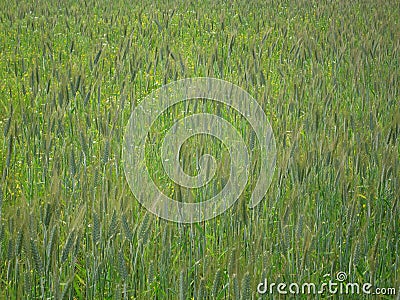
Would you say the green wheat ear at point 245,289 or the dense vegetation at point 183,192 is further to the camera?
the dense vegetation at point 183,192

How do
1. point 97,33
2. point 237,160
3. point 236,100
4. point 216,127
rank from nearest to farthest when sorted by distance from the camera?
point 237,160 < point 216,127 < point 236,100 < point 97,33

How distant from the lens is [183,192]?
5.77ft

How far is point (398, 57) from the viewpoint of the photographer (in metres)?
3.83

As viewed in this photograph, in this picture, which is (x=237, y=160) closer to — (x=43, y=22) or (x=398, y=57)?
(x=398, y=57)

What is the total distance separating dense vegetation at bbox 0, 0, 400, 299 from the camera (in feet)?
4.58

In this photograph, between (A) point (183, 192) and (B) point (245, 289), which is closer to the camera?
(B) point (245, 289)

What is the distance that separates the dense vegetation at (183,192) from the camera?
4.58 feet

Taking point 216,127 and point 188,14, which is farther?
point 188,14

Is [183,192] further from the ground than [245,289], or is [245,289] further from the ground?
[183,192]

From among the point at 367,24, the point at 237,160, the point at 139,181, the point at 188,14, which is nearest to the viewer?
the point at 139,181

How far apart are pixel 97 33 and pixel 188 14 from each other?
1.15m

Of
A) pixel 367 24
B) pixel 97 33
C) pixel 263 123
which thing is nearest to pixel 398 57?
pixel 367 24

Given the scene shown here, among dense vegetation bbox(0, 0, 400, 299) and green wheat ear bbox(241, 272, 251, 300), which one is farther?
dense vegetation bbox(0, 0, 400, 299)

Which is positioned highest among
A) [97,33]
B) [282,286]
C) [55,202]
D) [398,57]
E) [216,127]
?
[97,33]
